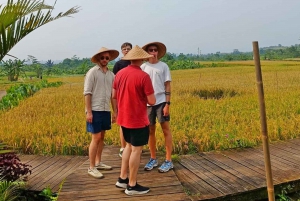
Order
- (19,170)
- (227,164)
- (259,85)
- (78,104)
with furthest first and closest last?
(78,104) → (227,164) → (19,170) → (259,85)

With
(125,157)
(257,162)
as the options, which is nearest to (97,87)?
(125,157)

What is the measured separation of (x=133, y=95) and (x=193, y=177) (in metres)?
1.39

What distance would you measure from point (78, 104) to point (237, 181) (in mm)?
7986

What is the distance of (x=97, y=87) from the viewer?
144 inches

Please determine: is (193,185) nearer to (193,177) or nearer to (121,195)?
(193,177)

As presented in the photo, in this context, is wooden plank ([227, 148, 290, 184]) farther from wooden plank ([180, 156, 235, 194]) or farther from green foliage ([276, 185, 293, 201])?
wooden plank ([180, 156, 235, 194])

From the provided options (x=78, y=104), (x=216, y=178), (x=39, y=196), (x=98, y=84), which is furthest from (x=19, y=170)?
(x=78, y=104)

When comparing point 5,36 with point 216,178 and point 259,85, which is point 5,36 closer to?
point 259,85

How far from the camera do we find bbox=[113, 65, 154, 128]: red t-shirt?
A: 308cm

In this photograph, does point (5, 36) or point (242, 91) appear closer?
point (5, 36)

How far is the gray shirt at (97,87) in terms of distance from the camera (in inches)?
142

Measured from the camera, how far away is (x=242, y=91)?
1247cm

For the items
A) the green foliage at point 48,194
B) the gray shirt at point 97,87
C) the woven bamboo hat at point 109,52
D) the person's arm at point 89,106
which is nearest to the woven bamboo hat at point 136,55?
the woven bamboo hat at point 109,52

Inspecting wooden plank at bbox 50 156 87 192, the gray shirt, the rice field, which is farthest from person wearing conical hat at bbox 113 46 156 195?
the rice field
